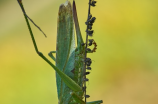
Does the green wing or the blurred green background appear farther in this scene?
the blurred green background

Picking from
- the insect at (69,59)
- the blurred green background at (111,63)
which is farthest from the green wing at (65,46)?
the blurred green background at (111,63)


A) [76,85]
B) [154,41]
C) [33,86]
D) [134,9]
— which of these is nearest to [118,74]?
[154,41]

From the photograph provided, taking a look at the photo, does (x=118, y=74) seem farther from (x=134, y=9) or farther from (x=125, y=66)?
(x=134, y=9)

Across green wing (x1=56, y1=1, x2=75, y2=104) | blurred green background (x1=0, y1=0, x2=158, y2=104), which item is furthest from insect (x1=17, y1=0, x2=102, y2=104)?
blurred green background (x1=0, y1=0, x2=158, y2=104)

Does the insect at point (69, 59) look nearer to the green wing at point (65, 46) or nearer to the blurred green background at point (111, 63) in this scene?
the green wing at point (65, 46)

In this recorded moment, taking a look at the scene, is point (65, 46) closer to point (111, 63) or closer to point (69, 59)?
point (69, 59)

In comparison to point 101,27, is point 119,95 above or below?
below

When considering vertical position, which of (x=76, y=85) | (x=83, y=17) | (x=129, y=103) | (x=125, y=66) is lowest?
(x=129, y=103)

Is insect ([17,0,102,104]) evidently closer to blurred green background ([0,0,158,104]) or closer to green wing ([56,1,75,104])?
green wing ([56,1,75,104])
